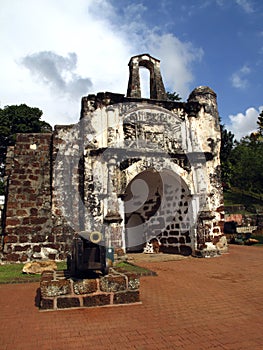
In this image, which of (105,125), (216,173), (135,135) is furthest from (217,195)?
(105,125)

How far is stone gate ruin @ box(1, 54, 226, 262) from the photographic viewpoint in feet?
29.5

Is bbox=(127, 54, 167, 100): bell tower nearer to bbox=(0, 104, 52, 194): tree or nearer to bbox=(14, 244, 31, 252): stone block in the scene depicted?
bbox=(14, 244, 31, 252): stone block

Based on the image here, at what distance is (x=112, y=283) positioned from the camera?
4461 mm

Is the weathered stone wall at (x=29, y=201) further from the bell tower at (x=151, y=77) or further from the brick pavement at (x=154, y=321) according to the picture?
the bell tower at (x=151, y=77)

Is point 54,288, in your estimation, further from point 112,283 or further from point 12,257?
point 12,257

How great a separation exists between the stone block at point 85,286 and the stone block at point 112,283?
0.40 ft

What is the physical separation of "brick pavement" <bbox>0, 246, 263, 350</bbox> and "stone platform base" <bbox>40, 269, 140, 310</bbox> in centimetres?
16

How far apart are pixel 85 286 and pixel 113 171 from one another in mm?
5199

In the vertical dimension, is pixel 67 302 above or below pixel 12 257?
below

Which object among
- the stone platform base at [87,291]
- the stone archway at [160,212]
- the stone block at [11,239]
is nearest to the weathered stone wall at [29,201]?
the stone block at [11,239]

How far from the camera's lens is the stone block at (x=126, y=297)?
444 centimetres

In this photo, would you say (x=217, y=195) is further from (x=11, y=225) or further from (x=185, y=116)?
(x=11, y=225)

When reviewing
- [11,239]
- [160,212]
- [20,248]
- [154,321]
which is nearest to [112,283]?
[154,321]

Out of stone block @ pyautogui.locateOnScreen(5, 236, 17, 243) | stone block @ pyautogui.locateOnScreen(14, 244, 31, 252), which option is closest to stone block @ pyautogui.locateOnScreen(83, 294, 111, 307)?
stone block @ pyautogui.locateOnScreen(14, 244, 31, 252)
